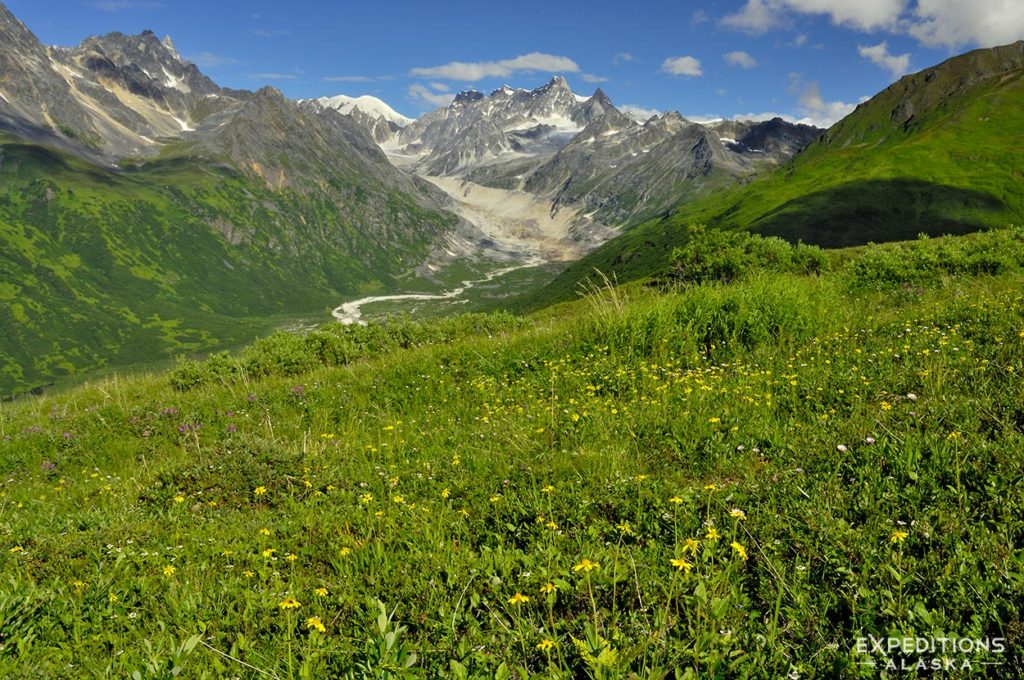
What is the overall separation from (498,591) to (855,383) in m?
6.00

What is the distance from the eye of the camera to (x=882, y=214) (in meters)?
172

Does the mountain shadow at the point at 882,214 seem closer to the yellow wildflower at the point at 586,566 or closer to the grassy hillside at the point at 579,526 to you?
the grassy hillside at the point at 579,526

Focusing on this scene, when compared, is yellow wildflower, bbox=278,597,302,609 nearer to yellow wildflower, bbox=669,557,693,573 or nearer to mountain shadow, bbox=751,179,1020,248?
yellow wildflower, bbox=669,557,693,573

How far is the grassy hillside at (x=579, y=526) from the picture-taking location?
4.06 meters

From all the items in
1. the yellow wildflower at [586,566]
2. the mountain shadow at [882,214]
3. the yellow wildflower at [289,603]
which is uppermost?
the mountain shadow at [882,214]

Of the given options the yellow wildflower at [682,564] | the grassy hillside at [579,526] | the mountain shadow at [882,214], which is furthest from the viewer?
the mountain shadow at [882,214]

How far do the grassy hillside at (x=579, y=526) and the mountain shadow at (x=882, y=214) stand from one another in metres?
167

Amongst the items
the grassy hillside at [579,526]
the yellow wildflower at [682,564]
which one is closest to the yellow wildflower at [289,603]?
the grassy hillside at [579,526]

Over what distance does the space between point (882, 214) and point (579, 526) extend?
205360mm

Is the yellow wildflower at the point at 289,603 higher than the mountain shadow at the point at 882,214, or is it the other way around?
the mountain shadow at the point at 882,214

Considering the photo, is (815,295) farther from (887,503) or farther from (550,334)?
(887,503)

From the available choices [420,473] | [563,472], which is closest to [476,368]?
[420,473]

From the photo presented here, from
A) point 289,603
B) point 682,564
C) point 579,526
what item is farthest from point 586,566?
point 289,603

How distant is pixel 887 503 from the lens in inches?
203
